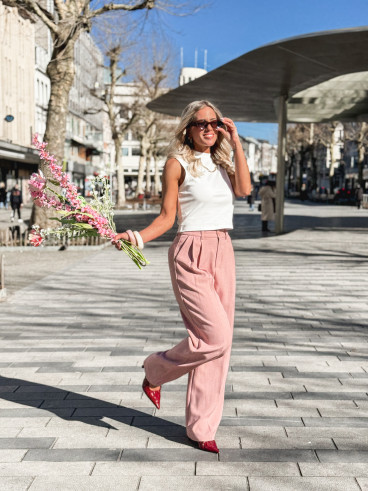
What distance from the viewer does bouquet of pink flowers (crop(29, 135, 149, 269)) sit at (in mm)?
3818

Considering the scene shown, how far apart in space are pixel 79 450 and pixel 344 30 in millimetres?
12145

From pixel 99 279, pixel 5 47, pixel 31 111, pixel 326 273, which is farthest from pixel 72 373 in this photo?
pixel 31 111

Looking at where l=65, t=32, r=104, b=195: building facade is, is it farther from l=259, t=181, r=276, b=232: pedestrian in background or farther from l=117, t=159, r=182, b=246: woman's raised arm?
l=117, t=159, r=182, b=246: woman's raised arm

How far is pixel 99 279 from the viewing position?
11.5 metres

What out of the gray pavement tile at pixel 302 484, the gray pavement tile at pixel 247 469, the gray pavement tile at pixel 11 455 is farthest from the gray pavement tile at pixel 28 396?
the gray pavement tile at pixel 302 484

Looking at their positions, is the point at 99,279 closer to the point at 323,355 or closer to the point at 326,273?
the point at 326,273

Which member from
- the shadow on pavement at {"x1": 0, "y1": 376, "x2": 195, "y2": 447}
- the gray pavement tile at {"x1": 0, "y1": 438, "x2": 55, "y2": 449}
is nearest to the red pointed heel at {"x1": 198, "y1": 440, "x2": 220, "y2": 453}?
the shadow on pavement at {"x1": 0, "y1": 376, "x2": 195, "y2": 447}

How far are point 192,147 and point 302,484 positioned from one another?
1888 mm

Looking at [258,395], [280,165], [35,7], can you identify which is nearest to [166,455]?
[258,395]

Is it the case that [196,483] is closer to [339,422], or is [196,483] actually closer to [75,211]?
[339,422]

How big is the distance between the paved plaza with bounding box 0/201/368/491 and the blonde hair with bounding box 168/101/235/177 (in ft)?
5.12

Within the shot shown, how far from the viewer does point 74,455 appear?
379 centimetres

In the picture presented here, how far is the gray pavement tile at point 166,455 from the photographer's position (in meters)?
3.70

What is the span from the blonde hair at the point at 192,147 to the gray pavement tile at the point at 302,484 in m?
1.63
